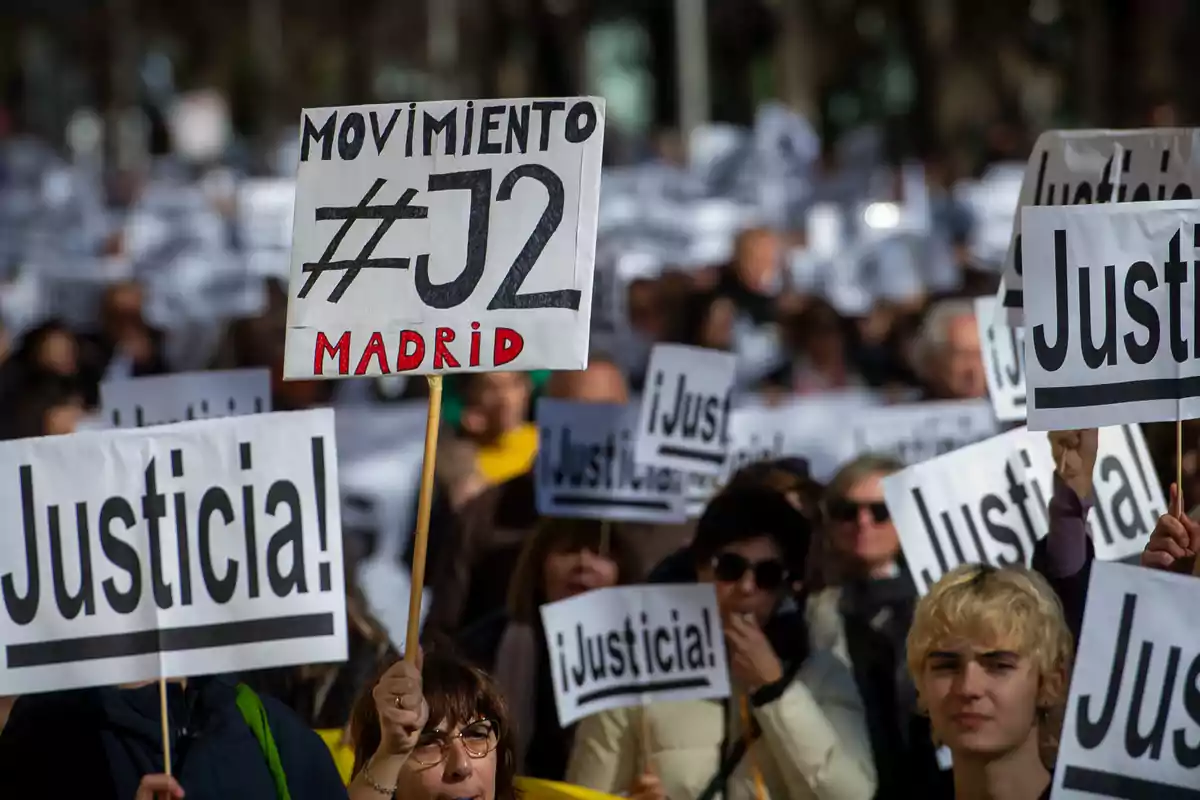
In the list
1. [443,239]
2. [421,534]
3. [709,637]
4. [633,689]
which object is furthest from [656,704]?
[443,239]

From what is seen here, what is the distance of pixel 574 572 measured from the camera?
260 inches

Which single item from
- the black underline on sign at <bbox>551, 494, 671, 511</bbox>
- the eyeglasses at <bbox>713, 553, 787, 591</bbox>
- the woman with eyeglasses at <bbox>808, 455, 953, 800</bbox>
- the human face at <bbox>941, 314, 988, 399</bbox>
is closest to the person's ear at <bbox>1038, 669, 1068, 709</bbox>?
the woman with eyeglasses at <bbox>808, 455, 953, 800</bbox>

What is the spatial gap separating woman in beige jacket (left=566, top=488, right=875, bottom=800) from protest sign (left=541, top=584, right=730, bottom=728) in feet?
0.18

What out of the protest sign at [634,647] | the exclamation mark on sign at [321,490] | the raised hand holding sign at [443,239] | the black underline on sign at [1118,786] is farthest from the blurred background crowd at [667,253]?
the raised hand holding sign at [443,239]

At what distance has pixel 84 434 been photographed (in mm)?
5008

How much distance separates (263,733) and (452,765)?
1.44ft

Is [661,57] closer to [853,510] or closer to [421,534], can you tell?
[853,510]

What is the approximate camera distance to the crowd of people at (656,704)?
4930mm

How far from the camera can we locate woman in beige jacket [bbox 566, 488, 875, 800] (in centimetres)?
575

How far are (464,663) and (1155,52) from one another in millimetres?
30315

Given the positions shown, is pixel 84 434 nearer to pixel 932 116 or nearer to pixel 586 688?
pixel 586 688

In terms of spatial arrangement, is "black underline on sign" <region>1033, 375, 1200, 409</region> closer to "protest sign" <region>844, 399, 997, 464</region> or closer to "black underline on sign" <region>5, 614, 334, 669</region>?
"black underline on sign" <region>5, 614, 334, 669</region>

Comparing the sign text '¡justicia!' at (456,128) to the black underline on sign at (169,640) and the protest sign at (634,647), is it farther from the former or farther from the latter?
the protest sign at (634,647)

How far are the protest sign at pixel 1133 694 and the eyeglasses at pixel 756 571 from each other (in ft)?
4.36
